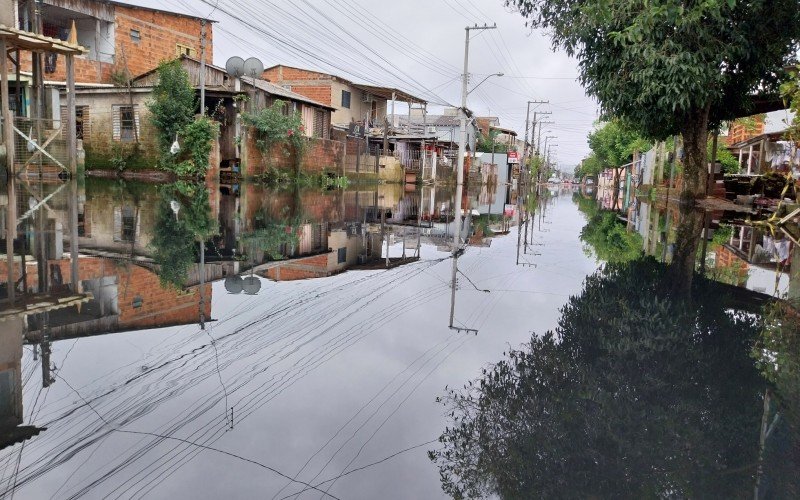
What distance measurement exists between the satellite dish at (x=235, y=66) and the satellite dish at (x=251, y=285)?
17713 mm

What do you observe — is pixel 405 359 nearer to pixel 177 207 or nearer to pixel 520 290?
pixel 520 290

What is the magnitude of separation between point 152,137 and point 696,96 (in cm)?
1639

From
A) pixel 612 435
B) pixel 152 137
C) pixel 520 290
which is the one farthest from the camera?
pixel 152 137

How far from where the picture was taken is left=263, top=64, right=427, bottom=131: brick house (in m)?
34.0

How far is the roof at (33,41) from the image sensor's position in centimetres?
1184

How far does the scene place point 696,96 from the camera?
13.1 meters

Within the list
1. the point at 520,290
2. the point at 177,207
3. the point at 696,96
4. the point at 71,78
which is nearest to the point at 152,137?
the point at 71,78

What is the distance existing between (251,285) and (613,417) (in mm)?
3182

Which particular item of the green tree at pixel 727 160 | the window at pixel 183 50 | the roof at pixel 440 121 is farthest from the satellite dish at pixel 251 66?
the roof at pixel 440 121

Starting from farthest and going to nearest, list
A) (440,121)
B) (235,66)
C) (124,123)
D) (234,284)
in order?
(440,121), (235,66), (124,123), (234,284)

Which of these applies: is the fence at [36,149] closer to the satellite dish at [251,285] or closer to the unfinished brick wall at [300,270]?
the unfinished brick wall at [300,270]

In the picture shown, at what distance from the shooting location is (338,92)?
114ft

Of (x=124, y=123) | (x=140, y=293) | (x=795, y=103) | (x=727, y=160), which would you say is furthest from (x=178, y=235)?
(x=727, y=160)

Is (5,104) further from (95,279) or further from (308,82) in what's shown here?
(308,82)
